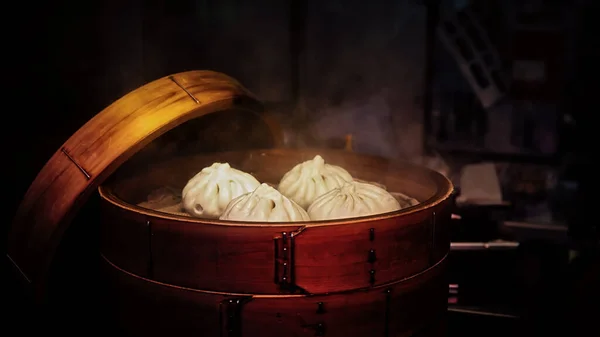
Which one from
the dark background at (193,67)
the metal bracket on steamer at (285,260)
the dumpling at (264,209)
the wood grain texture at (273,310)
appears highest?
the dark background at (193,67)

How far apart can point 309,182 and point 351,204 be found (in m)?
0.46

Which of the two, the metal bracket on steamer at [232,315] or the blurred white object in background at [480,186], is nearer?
the metal bracket on steamer at [232,315]

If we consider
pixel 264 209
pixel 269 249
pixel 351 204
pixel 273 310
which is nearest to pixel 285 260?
pixel 269 249

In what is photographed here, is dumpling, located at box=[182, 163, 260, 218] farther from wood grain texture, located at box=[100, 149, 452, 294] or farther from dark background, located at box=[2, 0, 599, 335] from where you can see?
dark background, located at box=[2, 0, 599, 335]

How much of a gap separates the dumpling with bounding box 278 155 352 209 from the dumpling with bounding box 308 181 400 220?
0.86ft

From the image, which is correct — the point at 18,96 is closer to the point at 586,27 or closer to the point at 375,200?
the point at 375,200

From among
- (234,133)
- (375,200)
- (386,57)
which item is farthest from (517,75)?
(375,200)

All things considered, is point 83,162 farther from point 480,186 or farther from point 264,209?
Answer: point 480,186

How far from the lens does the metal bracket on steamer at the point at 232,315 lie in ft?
6.53

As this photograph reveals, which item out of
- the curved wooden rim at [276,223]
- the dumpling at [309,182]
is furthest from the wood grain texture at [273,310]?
the dumpling at [309,182]

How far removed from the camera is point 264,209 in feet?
7.30

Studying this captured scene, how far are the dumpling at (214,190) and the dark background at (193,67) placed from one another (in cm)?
72

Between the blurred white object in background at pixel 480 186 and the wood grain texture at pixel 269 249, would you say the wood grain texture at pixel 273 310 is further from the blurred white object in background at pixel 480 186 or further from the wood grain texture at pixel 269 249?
the blurred white object in background at pixel 480 186

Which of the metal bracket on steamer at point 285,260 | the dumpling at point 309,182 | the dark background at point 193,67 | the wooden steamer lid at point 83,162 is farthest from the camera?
Result: the dark background at point 193,67
